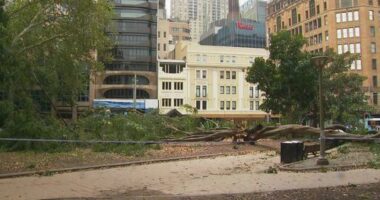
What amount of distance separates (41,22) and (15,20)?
200 cm

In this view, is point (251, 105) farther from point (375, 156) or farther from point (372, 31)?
point (375, 156)

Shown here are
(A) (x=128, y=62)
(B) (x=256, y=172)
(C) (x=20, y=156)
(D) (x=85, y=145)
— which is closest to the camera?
(B) (x=256, y=172)

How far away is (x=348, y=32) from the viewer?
10306cm

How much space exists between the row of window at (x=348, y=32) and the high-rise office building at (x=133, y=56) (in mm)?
39241

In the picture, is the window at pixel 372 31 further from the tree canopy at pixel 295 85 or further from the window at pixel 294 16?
the tree canopy at pixel 295 85

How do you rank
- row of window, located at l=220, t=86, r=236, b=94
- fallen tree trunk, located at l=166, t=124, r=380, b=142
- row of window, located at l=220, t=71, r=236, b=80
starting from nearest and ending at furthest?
fallen tree trunk, located at l=166, t=124, r=380, b=142 < row of window, located at l=220, t=86, r=236, b=94 < row of window, located at l=220, t=71, r=236, b=80

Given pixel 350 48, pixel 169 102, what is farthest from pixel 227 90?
pixel 350 48

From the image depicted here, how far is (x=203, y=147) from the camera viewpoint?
86.8ft

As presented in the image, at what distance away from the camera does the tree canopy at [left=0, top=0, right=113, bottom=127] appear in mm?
26281

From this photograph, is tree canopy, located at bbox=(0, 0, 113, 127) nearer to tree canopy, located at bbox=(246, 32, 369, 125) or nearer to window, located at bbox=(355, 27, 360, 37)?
tree canopy, located at bbox=(246, 32, 369, 125)

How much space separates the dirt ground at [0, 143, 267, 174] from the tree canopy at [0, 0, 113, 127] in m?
4.38

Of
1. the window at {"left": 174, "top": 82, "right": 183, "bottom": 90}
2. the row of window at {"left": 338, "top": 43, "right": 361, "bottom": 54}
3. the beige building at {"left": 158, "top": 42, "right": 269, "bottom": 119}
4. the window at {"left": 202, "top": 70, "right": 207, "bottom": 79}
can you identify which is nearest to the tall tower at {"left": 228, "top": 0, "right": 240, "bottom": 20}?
the row of window at {"left": 338, "top": 43, "right": 361, "bottom": 54}

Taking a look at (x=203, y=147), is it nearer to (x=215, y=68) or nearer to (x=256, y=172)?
(x=256, y=172)

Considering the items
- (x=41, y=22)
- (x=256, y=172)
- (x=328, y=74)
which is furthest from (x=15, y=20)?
(x=328, y=74)
